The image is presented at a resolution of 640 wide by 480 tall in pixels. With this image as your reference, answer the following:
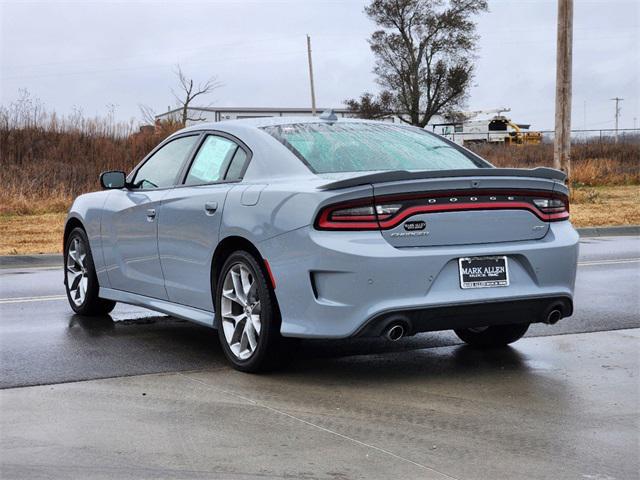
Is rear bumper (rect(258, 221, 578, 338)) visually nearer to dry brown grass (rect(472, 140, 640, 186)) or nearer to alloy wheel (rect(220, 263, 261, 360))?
alloy wheel (rect(220, 263, 261, 360))

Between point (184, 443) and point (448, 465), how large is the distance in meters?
1.22

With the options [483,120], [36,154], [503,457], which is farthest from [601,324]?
[483,120]

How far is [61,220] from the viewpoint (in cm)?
2020

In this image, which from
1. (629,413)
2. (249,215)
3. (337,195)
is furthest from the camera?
(249,215)

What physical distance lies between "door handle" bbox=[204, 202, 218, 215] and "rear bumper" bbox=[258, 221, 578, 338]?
61cm

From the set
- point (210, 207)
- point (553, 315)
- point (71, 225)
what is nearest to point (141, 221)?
point (210, 207)

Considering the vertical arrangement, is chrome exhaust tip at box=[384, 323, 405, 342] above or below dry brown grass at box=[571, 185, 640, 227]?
above

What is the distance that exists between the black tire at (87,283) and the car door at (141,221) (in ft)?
1.36

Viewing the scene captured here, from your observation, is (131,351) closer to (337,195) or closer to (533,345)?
(337,195)

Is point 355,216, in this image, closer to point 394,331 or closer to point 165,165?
point 394,331

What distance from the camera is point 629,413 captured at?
17.9 ft

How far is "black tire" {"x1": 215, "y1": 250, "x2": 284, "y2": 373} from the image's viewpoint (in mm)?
6188

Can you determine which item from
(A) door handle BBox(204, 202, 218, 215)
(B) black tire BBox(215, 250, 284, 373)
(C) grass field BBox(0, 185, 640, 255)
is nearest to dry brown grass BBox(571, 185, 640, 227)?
(C) grass field BBox(0, 185, 640, 255)

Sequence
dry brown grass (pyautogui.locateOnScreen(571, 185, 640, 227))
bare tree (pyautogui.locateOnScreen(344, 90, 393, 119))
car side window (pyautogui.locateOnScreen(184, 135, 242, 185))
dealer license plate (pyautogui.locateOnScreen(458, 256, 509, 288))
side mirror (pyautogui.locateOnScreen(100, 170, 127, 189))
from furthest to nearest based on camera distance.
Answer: bare tree (pyautogui.locateOnScreen(344, 90, 393, 119))
dry brown grass (pyautogui.locateOnScreen(571, 185, 640, 227))
side mirror (pyautogui.locateOnScreen(100, 170, 127, 189))
car side window (pyautogui.locateOnScreen(184, 135, 242, 185))
dealer license plate (pyautogui.locateOnScreen(458, 256, 509, 288))
